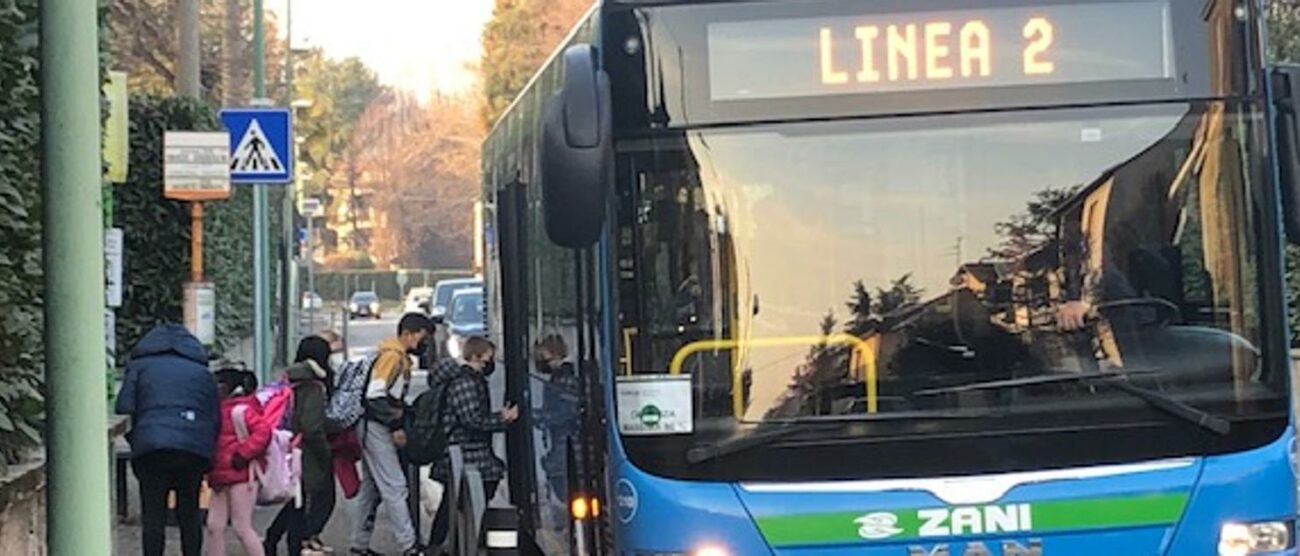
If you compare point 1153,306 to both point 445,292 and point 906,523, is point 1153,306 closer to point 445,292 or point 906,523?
point 906,523

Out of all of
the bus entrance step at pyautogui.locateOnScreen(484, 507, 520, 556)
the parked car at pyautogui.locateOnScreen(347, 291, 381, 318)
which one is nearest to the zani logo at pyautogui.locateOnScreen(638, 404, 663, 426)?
the bus entrance step at pyautogui.locateOnScreen(484, 507, 520, 556)

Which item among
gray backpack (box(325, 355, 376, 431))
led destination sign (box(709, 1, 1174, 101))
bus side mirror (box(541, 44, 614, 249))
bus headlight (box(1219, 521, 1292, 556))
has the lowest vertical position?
bus headlight (box(1219, 521, 1292, 556))

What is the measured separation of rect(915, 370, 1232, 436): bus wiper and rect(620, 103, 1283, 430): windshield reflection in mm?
19

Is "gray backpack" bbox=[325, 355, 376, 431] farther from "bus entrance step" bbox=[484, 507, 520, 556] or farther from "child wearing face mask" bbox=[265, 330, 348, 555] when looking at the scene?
"bus entrance step" bbox=[484, 507, 520, 556]

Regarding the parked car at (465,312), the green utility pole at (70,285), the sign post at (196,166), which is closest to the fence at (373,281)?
the parked car at (465,312)

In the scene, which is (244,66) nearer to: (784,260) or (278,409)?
(278,409)

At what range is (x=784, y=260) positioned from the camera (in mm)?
5848

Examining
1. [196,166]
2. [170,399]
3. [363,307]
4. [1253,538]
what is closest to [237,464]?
[170,399]

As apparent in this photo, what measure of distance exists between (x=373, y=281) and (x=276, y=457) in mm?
81221

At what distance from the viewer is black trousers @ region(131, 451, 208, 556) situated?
9773mm

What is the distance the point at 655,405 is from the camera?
5.93 m

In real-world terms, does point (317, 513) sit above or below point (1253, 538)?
below

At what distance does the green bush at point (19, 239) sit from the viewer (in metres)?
6.96

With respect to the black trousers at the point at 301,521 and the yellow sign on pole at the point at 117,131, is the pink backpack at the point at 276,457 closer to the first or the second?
the black trousers at the point at 301,521
